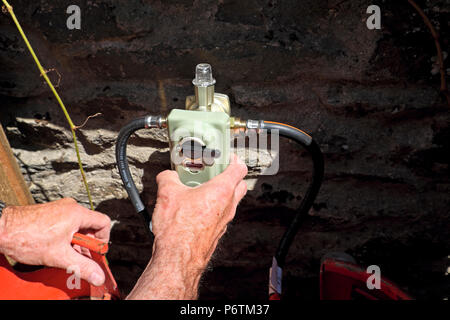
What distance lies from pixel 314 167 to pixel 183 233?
1.08 ft

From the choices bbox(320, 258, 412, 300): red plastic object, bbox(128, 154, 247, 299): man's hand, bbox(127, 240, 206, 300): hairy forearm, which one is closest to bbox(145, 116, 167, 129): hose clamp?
bbox(128, 154, 247, 299): man's hand

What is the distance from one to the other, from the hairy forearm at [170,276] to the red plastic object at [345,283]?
34cm

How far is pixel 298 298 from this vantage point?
124cm

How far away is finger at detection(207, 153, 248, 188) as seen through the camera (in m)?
0.71

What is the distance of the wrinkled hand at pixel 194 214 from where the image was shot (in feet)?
2.28

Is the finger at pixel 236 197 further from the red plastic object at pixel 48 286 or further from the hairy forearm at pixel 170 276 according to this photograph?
the red plastic object at pixel 48 286

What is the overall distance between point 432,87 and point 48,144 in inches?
38.6

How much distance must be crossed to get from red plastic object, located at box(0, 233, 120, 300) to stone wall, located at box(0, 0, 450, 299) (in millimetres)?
281

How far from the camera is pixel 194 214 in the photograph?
694mm

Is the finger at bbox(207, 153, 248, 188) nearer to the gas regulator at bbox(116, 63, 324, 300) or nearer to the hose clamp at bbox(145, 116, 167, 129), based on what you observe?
the gas regulator at bbox(116, 63, 324, 300)

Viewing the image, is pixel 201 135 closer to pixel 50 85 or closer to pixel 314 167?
pixel 314 167

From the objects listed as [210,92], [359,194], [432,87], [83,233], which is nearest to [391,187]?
[359,194]

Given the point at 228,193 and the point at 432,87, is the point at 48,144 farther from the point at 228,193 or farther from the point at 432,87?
the point at 432,87

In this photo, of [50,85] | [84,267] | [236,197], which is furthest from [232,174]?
[50,85]
